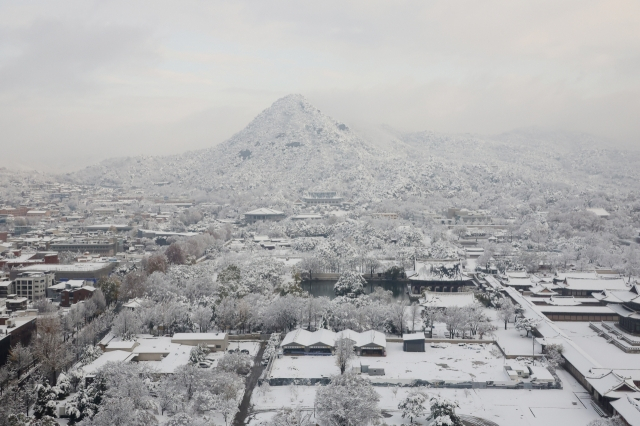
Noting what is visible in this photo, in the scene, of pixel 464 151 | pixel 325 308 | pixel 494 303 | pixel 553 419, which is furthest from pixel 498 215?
pixel 464 151

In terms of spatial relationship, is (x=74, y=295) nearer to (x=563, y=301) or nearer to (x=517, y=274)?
(x=563, y=301)

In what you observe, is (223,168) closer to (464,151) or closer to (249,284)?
(464,151)

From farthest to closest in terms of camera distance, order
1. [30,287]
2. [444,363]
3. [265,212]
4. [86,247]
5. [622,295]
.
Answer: [265,212] < [86,247] < [30,287] < [622,295] < [444,363]

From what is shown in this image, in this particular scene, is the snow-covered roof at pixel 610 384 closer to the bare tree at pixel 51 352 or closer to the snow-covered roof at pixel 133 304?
the bare tree at pixel 51 352

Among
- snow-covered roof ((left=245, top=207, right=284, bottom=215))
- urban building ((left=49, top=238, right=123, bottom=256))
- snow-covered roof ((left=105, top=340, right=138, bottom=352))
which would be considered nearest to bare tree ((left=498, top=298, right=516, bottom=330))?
snow-covered roof ((left=105, top=340, right=138, bottom=352))

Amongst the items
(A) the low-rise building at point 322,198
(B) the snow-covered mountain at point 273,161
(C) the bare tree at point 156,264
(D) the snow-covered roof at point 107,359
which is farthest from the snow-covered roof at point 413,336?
(B) the snow-covered mountain at point 273,161

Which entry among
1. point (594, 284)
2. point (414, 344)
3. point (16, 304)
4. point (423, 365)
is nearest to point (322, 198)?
point (594, 284)
